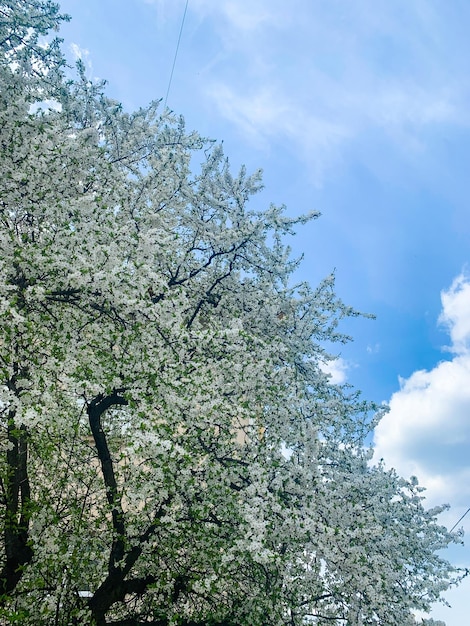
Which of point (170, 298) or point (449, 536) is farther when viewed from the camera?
point (449, 536)

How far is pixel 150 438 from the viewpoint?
22.3 feet

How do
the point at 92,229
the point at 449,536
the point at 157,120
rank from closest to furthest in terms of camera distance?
the point at 92,229
the point at 449,536
the point at 157,120

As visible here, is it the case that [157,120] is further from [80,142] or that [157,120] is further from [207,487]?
[207,487]

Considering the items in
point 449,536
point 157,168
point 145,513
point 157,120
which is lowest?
point 145,513

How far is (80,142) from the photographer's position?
954cm

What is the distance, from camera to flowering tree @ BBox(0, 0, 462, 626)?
7.71 m

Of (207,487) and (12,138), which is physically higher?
(12,138)

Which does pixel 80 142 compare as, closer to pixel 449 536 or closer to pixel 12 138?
pixel 12 138

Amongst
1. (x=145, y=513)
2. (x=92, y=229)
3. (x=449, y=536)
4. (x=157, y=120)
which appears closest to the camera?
(x=92, y=229)

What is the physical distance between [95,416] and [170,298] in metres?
2.75

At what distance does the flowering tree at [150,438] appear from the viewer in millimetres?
7715

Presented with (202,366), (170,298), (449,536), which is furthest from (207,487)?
(449,536)

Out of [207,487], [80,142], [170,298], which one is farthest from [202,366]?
[80,142]

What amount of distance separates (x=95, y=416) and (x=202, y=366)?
2558mm
